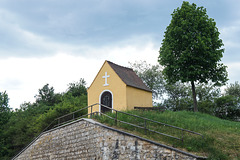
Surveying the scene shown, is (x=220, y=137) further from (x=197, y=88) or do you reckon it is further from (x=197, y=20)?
(x=197, y=88)

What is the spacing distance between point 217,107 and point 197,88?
37.2 ft

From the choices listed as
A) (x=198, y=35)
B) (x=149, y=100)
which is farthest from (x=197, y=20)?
(x=149, y=100)

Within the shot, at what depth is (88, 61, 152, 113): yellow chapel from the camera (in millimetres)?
18469

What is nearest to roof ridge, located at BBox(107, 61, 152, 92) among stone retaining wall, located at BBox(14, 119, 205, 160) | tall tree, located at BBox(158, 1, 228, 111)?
tall tree, located at BBox(158, 1, 228, 111)

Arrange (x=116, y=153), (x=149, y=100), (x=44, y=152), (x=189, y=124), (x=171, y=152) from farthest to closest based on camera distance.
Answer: (x=149, y=100) → (x=44, y=152) → (x=189, y=124) → (x=116, y=153) → (x=171, y=152)

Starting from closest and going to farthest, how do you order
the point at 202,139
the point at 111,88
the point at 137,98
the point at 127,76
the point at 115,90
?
1. the point at 202,139
2. the point at 115,90
3. the point at 111,88
4. the point at 137,98
5. the point at 127,76

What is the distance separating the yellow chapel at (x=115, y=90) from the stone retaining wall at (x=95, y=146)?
4.35 m

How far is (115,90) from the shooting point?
18.9m

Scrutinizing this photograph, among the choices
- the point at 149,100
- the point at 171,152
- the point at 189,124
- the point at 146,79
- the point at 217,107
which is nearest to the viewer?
the point at 171,152

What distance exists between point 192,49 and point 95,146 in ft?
44.8

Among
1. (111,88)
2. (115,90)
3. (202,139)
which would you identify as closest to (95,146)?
(202,139)

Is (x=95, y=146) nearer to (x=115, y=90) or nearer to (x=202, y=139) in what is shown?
(x=202, y=139)

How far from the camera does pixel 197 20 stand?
73.6ft

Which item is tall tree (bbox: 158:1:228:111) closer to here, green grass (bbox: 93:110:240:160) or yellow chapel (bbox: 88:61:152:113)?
yellow chapel (bbox: 88:61:152:113)
